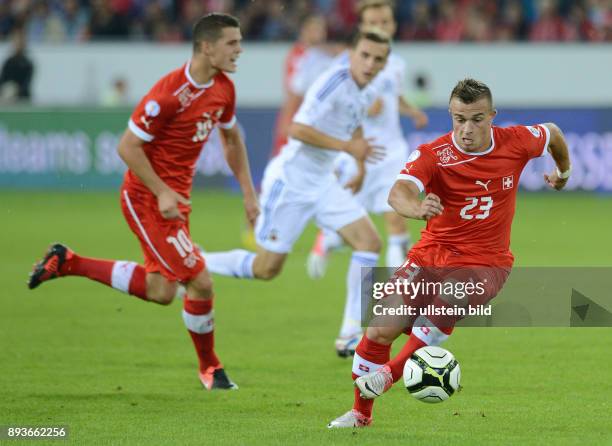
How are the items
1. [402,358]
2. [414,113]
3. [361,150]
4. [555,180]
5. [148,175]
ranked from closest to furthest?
[402,358], [555,180], [148,175], [361,150], [414,113]

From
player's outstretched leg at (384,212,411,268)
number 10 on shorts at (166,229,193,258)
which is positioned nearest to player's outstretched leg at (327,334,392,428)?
number 10 on shorts at (166,229,193,258)

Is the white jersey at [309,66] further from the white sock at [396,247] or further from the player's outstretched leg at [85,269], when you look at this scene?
the player's outstretched leg at [85,269]

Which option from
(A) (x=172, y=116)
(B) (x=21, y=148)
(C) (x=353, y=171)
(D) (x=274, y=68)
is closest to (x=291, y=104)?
(C) (x=353, y=171)

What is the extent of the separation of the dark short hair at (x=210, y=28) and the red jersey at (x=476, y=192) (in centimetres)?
179

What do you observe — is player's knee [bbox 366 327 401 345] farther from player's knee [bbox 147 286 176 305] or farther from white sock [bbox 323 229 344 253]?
white sock [bbox 323 229 344 253]

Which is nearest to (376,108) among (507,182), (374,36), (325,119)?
(325,119)

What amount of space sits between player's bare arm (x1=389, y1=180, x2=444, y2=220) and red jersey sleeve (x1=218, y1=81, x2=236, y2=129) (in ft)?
6.54

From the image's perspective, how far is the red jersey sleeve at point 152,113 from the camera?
7461mm

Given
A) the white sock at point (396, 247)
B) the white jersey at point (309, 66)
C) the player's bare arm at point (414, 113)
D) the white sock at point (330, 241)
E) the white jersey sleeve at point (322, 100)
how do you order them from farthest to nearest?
the white jersey at point (309, 66) → the white sock at point (330, 241) → the white sock at point (396, 247) → the player's bare arm at point (414, 113) → the white jersey sleeve at point (322, 100)

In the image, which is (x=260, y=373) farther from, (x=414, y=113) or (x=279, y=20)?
(x=279, y=20)

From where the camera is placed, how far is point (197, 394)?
7.36 metres

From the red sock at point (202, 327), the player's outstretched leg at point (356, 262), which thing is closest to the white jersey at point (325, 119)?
the player's outstretched leg at point (356, 262)

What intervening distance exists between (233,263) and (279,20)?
1626cm

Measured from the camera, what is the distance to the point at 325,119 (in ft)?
29.6
